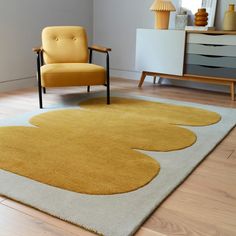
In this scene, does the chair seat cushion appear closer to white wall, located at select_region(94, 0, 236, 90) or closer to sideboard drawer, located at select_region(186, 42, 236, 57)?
sideboard drawer, located at select_region(186, 42, 236, 57)

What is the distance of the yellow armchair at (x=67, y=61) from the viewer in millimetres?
3125

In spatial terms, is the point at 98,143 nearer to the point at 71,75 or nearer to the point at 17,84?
the point at 71,75

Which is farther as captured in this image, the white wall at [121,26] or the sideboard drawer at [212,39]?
the white wall at [121,26]

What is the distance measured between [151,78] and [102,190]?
3.20m

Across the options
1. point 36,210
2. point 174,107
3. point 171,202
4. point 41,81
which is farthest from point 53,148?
point 174,107

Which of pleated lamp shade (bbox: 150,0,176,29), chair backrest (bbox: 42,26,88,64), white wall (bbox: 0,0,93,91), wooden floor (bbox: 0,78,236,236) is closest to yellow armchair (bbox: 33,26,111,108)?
chair backrest (bbox: 42,26,88,64)

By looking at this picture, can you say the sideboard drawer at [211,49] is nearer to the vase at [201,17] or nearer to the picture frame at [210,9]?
the vase at [201,17]

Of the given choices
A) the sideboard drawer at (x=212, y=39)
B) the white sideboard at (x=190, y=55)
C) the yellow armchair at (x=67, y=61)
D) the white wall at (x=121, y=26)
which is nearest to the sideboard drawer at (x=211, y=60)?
the white sideboard at (x=190, y=55)

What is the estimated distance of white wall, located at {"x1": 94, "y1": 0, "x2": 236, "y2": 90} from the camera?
461cm

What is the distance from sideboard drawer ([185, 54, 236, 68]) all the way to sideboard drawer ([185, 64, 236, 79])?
34mm

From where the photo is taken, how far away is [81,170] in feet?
6.21

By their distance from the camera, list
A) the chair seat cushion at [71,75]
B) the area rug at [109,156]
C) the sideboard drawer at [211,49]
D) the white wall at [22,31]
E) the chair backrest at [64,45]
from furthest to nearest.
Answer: the white wall at [22,31]
the sideboard drawer at [211,49]
the chair backrest at [64,45]
the chair seat cushion at [71,75]
the area rug at [109,156]

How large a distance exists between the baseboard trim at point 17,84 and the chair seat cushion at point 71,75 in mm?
955

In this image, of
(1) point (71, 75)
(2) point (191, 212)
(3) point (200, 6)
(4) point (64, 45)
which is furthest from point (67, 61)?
(2) point (191, 212)
